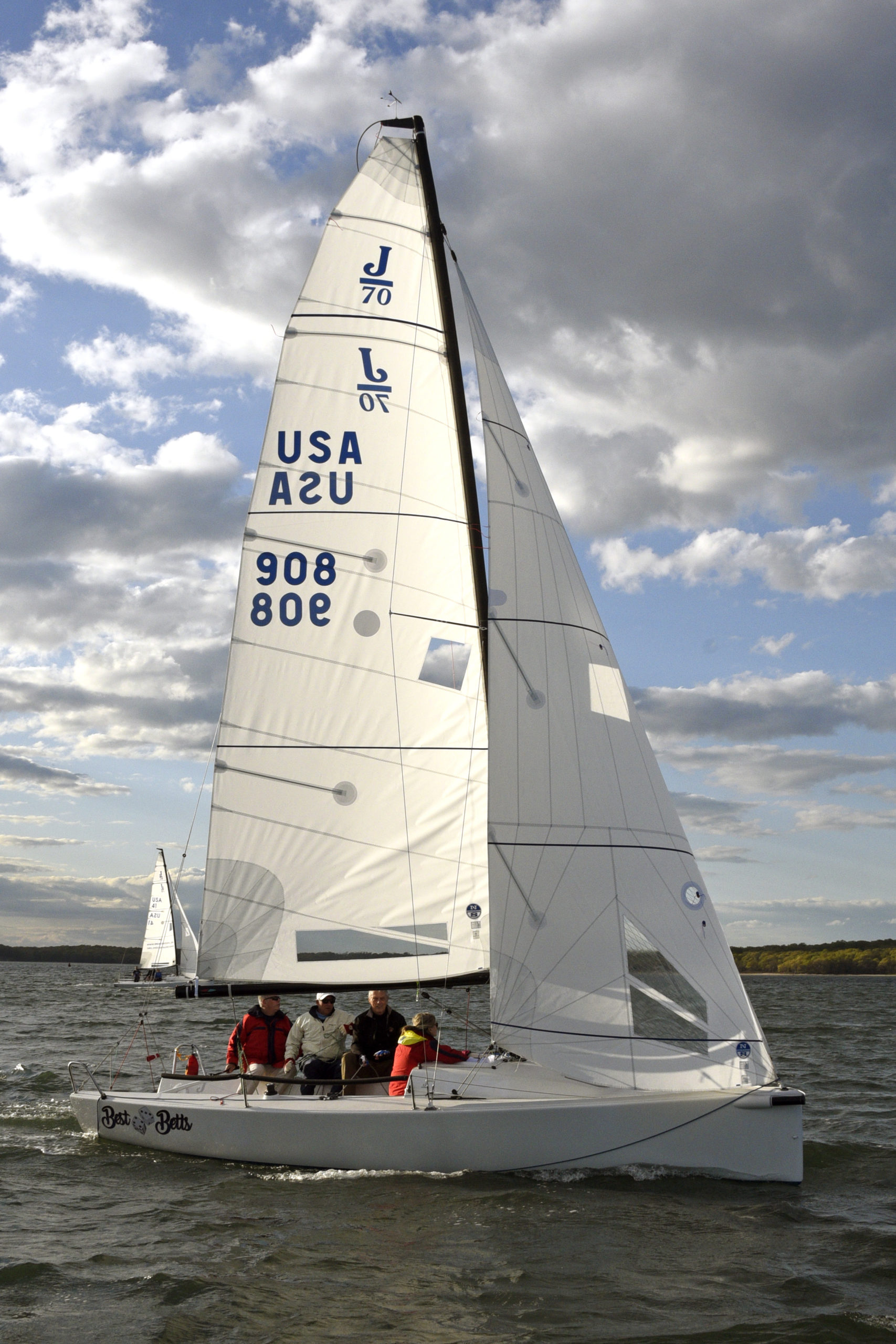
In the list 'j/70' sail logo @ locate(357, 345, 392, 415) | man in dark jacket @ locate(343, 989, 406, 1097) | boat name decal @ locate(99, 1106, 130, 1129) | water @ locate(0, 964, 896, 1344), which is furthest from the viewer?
'j/70' sail logo @ locate(357, 345, 392, 415)

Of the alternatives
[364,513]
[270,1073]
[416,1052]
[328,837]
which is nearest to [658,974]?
[416,1052]

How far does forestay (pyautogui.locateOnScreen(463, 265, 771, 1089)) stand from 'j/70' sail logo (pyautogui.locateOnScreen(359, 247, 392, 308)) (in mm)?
2848

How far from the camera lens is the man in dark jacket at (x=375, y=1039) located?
9.65 m

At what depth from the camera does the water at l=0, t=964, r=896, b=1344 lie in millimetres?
6016

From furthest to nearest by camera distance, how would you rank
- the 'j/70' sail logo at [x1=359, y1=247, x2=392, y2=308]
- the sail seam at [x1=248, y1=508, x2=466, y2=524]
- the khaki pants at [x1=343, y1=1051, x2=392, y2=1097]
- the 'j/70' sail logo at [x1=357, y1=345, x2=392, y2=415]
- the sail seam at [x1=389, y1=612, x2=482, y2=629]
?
the 'j/70' sail logo at [x1=359, y1=247, x2=392, y2=308]
the 'j/70' sail logo at [x1=357, y1=345, x2=392, y2=415]
the sail seam at [x1=248, y1=508, x2=466, y2=524]
the sail seam at [x1=389, y1=612, x2=482, y2=629]
the khaki pants at [x1=343, y1=1051, x2=392, y2=1097]

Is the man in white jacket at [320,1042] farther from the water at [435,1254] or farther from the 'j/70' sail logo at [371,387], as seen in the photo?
the 'j/70' sail logo at [371,387]

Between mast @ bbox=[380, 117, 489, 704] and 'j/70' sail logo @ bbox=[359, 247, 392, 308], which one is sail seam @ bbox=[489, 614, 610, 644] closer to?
mast @ bbox=[380, 117, 489, 704]

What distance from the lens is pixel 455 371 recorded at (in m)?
11.3

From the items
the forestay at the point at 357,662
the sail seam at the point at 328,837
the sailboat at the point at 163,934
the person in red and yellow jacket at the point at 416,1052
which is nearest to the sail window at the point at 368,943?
the forestay at the point at 357,662

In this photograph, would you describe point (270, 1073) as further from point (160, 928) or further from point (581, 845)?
point (160, 928)

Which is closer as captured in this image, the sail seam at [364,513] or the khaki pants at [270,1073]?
the khaki pants at [270,1073]

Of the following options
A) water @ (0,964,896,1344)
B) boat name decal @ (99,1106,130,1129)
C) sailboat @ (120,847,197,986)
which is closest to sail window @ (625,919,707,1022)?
water @ (0,964,896,1344)

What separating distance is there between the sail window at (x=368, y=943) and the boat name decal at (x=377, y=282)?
6.34 metres

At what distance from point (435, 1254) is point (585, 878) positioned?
121 inches
